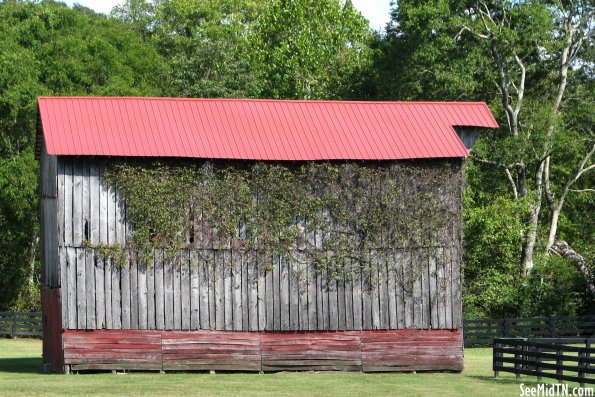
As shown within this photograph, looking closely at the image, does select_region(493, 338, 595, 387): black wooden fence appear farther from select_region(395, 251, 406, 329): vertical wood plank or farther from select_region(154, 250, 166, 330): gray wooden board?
select_region(154, 250, 166, 330): gray wooden board

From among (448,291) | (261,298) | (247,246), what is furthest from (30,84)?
(448,291)

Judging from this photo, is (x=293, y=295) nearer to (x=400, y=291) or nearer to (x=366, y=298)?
(x=366, y=298)

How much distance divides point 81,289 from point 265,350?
477cm

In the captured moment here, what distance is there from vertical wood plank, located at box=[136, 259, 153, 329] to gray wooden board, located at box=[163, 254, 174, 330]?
0.44 meters

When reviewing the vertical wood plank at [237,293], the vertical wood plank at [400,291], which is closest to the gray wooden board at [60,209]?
the vertical wood plank at [237,293]

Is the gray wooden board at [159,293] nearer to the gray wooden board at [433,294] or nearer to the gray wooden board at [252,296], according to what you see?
the gray wooden board at [252,296]

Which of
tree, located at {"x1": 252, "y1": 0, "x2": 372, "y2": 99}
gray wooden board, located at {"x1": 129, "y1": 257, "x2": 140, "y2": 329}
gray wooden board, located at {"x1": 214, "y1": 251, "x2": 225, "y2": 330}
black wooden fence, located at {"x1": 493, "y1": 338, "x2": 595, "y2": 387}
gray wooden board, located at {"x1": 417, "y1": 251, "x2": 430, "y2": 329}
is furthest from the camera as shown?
tree, located at {"x1": 252, "y1": 0, "x2": 372, "y2": 99}

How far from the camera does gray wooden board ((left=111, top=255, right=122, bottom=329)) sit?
92.6ft

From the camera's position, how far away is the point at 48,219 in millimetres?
31078

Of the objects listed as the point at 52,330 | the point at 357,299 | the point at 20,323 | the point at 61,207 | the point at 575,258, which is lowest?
the point at 20,323

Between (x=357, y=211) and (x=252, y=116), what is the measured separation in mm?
4026

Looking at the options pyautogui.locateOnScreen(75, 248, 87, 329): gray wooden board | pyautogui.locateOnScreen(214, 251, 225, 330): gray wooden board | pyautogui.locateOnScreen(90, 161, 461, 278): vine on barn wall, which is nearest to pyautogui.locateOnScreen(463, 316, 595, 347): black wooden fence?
pyautogui.locateOnScreen(90, 161, 461, 278): vine on barn wall

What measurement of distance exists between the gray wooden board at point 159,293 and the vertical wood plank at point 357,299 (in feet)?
15.6

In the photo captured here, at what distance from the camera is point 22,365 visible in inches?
1305
